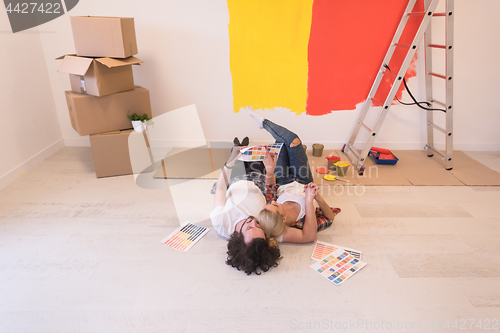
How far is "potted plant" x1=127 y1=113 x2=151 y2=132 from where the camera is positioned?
2.67 metres

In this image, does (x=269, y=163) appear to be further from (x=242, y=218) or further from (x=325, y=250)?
(x=325, y=250)

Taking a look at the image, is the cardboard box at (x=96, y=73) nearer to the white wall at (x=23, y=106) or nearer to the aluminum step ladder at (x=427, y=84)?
the white wall at (x=23, y=106)

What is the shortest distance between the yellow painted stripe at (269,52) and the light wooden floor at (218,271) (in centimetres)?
122

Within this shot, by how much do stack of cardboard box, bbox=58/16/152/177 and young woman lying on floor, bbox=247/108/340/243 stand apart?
1.20 metres

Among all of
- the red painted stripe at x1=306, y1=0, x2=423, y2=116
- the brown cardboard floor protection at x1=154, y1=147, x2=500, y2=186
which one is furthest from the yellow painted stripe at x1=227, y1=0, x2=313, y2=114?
the brown cardboard floor protection at x1=154, y1=147, x2=500, y2=186

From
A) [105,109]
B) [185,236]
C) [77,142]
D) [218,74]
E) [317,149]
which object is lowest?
[185,236]

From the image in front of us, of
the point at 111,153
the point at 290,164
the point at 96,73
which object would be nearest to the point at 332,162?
the point at 290,164

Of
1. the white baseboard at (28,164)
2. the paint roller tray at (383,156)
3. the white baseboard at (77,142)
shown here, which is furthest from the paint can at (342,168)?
the white baseboard at (28,164)

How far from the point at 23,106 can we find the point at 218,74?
1747mm

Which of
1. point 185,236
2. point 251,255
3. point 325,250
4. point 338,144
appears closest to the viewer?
point 251,255

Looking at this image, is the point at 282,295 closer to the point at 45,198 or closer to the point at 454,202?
the point at 454,202

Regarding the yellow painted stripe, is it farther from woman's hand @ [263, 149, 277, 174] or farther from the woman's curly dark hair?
the woman's curly dark hair

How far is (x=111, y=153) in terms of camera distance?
2676 mm

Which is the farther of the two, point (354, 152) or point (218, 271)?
point (354, 152)
